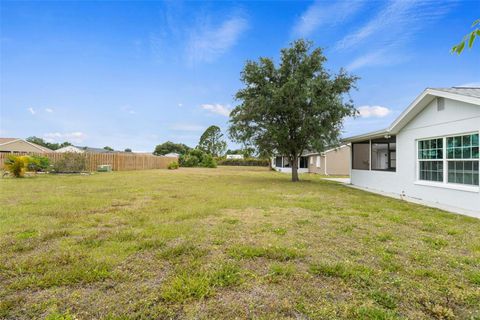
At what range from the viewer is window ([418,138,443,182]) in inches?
322

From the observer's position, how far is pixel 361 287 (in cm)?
265

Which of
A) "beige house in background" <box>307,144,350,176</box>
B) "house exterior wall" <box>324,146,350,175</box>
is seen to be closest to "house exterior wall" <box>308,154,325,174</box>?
"beige house in background" <box>307,144,350,176</box>

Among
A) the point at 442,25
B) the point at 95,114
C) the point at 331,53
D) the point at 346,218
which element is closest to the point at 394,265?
the point at 346,218

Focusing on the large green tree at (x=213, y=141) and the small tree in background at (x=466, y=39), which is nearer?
the small tree in background at (x=466, y=39)

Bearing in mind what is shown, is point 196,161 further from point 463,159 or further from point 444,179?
point 463,159

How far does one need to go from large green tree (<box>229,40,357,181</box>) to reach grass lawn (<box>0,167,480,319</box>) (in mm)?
9218

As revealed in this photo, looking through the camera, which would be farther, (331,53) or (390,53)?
(331,53)

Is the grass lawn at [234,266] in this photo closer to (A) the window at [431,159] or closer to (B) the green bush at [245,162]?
(A) the window at [431,159]

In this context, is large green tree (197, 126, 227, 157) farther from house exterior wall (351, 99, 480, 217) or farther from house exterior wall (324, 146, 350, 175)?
house exterior wall (351, 99, 480, 217)

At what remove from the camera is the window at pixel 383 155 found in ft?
41.6

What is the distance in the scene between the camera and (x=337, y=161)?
25156 mm

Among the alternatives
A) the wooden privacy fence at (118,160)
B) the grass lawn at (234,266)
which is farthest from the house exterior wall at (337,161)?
the wooden privacy fence at (118,160)

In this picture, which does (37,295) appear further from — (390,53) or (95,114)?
(95,114)

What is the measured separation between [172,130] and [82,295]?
48.6 m
